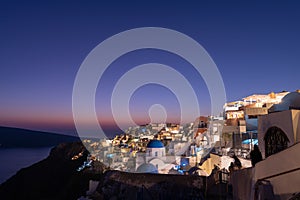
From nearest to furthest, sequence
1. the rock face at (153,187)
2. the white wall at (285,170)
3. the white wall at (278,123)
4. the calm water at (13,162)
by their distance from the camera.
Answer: the white wall at (285,170) < the white wall at (278,123) < the rock face at (153,187) < the calm water at (13,162)

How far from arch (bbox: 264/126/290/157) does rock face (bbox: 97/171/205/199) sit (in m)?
4.35

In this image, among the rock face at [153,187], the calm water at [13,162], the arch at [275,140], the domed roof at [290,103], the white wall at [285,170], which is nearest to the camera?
the white wall at [285,170]

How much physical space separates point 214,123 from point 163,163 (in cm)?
955

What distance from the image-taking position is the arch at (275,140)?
656cm

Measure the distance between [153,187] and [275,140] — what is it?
6.86m

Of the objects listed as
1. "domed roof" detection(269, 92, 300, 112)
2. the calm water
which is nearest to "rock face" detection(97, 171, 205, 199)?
"domed roof" detection(269, 92, 300, 112)

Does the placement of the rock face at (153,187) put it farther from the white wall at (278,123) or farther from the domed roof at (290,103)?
the domed roof at (290,103)

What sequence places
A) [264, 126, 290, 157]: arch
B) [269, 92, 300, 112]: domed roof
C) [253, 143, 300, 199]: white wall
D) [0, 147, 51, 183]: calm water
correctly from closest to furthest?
1. [253, 143, 300, 199]: white wall
2. [264, 126, 290, 157]: arch
3. [269, 92, 300, 112]: domed roof
4. [0, 147, 51, 183]: calm water

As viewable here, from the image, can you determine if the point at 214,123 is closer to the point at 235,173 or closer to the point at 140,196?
the point at 140,196

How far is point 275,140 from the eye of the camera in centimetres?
718

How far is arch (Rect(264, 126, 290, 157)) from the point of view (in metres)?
6.56

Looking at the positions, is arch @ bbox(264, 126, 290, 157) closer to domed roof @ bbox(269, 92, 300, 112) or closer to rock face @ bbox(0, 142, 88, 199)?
domed roof @ bbox(269, 92, 300, 112)

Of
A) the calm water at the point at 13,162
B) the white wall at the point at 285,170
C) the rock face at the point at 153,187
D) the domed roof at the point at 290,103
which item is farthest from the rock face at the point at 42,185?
the white wall at the point at 285,170

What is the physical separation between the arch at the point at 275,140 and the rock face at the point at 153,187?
435 centimetres
